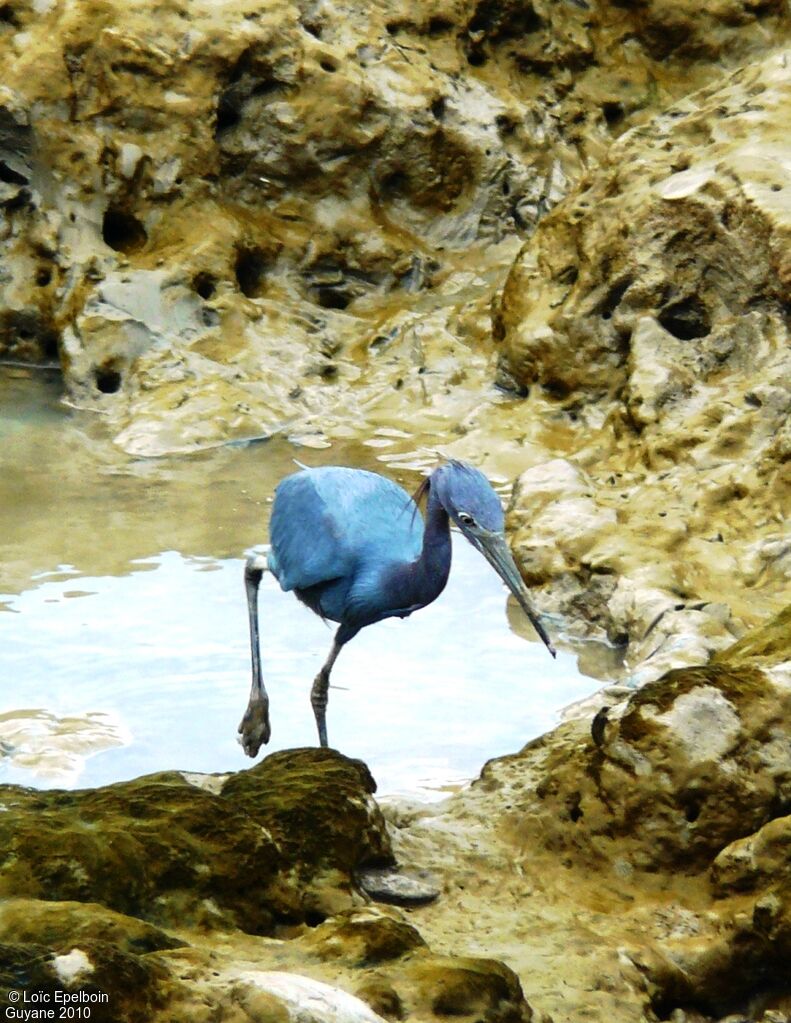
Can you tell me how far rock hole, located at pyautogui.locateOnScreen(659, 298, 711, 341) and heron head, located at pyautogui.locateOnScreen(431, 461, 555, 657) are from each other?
2.92m

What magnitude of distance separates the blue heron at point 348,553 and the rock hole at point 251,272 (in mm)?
3274

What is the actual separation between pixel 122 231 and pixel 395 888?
5735mm

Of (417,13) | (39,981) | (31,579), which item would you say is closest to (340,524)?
(31,579)

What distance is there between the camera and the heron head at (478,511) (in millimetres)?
4398

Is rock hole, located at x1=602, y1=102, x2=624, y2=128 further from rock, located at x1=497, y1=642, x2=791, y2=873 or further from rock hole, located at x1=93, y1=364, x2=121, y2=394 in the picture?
rock, located at x1=497, y1=642, x2=791, y2=873

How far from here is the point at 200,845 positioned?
3326 millimetres

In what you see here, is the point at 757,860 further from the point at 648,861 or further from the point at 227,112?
the point at 227,112

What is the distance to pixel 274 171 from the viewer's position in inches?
349

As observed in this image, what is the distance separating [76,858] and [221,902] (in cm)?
31

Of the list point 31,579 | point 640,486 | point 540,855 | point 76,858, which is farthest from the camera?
point 640,486

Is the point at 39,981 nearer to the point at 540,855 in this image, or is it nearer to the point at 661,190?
the point at 540,855

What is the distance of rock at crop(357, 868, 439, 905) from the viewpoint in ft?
11.8

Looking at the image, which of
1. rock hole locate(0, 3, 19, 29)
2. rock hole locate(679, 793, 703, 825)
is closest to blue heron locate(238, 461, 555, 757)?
rock hole locate(679, 793, 703, 825)

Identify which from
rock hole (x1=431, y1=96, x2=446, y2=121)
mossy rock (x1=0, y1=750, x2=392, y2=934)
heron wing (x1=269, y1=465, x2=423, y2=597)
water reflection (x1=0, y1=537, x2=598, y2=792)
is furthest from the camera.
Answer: rock hole (x1=431, y1=96, x2=446, y2=121)
